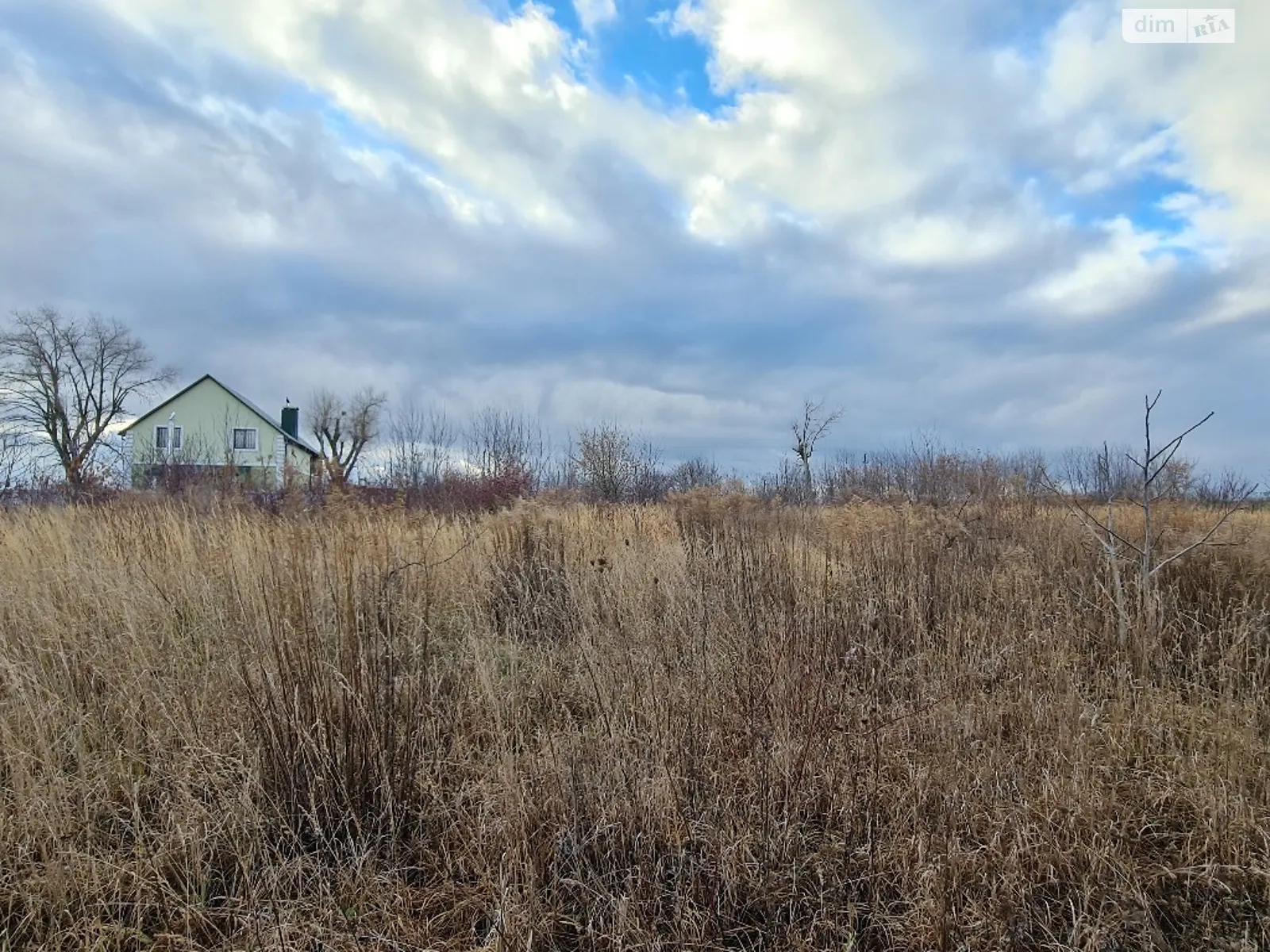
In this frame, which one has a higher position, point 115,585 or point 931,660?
point 115,585

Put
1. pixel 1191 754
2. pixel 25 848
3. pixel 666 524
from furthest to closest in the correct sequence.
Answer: pixel 666 524 → pixel 1191 754 → pixel 25 848

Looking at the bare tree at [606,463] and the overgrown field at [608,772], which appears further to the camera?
the bare tree at [606,463]

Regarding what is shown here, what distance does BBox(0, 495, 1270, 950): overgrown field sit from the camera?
2.09 meters

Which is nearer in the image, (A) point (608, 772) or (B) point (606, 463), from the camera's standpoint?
(A) point (608, 772)

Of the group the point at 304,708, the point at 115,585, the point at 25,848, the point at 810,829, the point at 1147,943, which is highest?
the point at 115,585

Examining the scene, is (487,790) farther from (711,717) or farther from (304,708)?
(711,717)

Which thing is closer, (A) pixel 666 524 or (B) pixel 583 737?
(B) pixel 583 737

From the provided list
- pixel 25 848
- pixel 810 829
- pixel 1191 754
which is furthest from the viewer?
pixel 1191 754

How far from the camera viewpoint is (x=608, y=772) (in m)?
2.53

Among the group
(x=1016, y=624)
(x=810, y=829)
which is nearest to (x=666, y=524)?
(x=1016, y=624)

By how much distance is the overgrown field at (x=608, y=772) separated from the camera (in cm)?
209

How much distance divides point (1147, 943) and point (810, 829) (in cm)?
106

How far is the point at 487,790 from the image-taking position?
2564mm

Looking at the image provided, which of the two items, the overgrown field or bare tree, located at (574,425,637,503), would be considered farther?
bare tree, located at (574,425,637,503)
